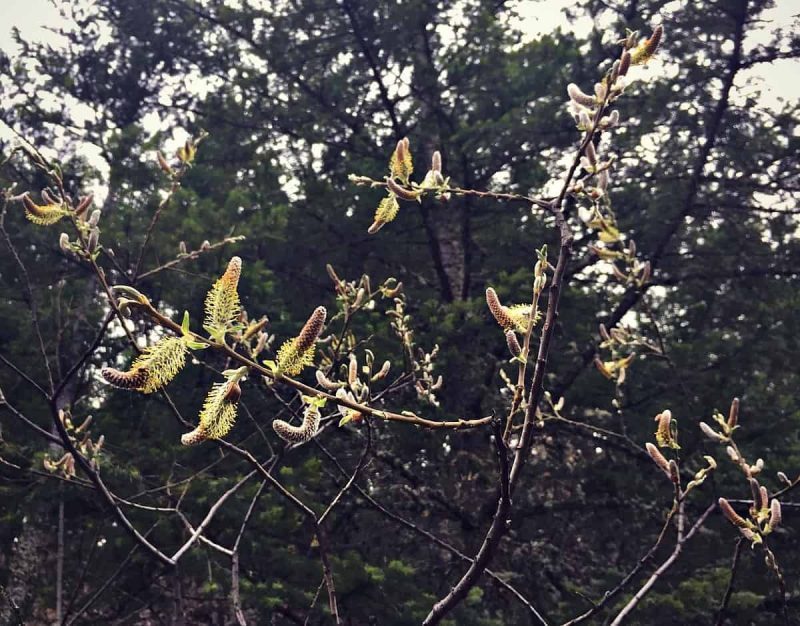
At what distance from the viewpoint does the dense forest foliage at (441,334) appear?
18.2ft

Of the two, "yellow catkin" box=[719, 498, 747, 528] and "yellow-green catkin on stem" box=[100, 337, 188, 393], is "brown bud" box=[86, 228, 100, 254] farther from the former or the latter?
"yellow catkin" box=[719, 498, 747, 528]

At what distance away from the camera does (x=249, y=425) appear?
6703mm

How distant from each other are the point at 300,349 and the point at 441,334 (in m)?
5.09

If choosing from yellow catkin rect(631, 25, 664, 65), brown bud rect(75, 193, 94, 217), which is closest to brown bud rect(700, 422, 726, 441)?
yellow catkin rect(631, 25, 664, 65)

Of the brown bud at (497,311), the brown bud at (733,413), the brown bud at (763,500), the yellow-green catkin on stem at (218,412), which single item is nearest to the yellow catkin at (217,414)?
the yellow-green catkin on stem at (218,412)

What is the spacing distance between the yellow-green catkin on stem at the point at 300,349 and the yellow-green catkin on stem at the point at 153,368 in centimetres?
15

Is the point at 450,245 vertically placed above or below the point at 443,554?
above

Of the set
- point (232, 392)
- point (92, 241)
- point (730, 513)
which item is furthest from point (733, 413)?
point (92, 241)

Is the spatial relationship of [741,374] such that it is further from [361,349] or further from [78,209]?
[78,209]

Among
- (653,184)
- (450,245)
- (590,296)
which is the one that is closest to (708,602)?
(590,296)

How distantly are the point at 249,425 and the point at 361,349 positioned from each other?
1.72 metres

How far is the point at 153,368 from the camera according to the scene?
3.38ft

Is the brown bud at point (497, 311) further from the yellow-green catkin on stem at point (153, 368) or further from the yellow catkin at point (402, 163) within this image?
the yellow-green catkin on stem at point (153, 368)

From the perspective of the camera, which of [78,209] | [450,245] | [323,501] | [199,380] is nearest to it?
[78,209]
